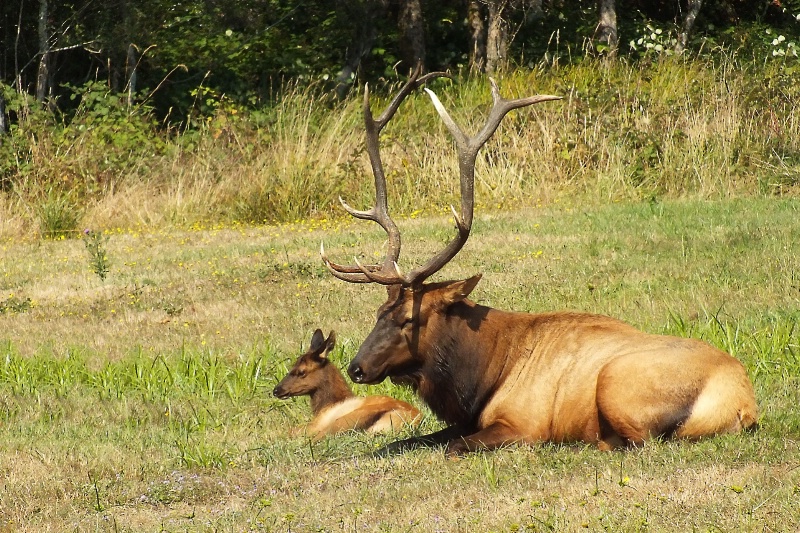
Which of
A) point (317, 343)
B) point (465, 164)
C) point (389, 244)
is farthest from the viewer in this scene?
point (317, 343)

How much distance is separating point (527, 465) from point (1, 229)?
42.0 ft

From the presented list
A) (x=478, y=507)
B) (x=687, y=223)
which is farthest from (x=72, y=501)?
(x=687, y=223)

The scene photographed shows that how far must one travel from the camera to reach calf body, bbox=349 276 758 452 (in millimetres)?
6668

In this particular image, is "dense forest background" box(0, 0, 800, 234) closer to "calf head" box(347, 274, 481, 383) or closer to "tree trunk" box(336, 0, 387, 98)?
"tree trunk" box(336, 0, 387, 98)

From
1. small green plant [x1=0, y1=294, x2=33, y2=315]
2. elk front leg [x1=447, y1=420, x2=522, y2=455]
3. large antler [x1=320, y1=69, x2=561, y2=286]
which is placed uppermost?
large antler [x1=320, y1=69, x2=561, y2=286]

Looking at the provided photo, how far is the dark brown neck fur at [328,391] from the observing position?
9.40m

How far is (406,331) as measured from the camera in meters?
7.23

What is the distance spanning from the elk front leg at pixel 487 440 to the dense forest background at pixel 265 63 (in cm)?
1090

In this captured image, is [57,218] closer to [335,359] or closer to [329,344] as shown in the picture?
[335,359]

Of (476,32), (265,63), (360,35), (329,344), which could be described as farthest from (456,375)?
(360,35)

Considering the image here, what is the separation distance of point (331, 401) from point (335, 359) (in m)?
0.77

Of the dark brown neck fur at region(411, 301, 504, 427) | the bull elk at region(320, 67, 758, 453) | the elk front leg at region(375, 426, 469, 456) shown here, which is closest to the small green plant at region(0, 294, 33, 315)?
the bull elk at region(320, 67, 758, 453)

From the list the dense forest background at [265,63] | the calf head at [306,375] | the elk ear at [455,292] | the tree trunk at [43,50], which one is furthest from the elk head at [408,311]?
the tree trunk at [43,50]

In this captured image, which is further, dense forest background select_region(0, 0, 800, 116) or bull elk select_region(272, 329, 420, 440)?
dense forest background select_region(0, 0, 800, 116)
